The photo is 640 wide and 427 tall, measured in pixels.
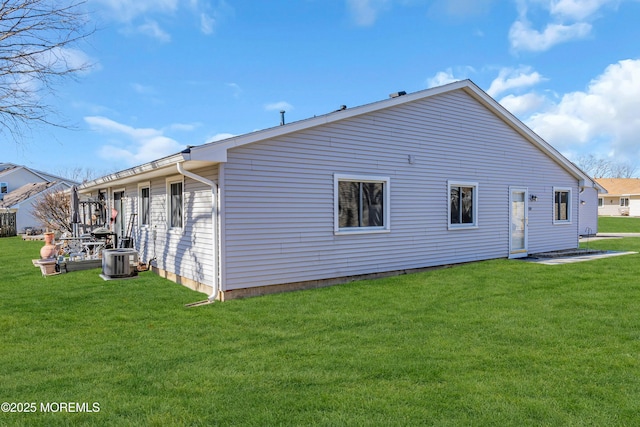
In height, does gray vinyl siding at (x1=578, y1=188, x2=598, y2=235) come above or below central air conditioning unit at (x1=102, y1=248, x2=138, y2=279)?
above

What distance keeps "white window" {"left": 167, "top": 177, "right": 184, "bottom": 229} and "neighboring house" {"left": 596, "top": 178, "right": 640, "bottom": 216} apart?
5344 cm

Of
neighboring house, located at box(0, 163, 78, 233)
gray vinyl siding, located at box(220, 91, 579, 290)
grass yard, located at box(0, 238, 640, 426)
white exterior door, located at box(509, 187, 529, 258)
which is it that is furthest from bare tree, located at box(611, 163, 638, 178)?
neighboring house, located at box(0, 163, 78, 233)

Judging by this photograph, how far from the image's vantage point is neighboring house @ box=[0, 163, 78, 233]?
29.8 metres

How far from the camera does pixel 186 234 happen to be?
8.66 metres

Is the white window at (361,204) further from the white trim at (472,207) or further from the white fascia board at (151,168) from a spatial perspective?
the white fascia board at (151,168)

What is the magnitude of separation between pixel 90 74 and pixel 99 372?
18.8ft

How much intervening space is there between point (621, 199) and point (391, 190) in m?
52.9

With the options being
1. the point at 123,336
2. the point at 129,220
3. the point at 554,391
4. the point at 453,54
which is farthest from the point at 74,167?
the point at 554,391

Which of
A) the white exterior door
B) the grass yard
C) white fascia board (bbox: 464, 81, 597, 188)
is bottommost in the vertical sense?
the grass yard

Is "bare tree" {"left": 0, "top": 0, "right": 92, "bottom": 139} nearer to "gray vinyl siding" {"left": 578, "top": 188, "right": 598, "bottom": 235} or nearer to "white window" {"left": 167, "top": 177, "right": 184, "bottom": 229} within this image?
"white window" {"left": 167, "top": 177, "right": 184, "bottom": 229}

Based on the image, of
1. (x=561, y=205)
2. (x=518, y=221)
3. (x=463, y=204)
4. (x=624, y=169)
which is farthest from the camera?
(x=624, y=169)

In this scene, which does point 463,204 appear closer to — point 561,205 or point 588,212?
point 561,205

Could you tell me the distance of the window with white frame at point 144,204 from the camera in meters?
11.0

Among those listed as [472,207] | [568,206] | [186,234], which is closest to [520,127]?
[472,207]
